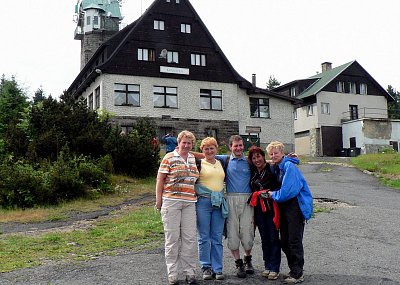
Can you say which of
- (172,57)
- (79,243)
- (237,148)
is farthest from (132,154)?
(172,57)

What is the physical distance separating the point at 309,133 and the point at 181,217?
1665 inches

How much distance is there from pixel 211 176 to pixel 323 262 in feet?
7.85

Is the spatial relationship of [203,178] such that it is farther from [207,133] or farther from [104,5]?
[104,5]

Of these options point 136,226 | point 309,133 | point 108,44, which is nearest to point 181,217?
point 136,226

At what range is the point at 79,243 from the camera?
936cm

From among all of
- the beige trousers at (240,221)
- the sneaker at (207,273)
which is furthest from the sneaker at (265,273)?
the sneaker at (207,273)

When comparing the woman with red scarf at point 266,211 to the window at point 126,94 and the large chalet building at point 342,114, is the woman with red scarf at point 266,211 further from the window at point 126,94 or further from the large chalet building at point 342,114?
the large chalet building at point 342,114

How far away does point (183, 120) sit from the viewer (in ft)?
116

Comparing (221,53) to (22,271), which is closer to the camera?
(22,271)

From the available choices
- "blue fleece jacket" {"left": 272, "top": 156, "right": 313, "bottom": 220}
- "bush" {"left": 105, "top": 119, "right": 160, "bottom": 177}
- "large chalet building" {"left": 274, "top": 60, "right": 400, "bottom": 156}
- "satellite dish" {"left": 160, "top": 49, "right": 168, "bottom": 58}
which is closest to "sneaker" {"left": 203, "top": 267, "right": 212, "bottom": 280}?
"blue fleece jacket" {"left": 272, "top": 156, "right": 313, "bottom": 220}

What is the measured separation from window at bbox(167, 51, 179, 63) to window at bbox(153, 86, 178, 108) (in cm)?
212

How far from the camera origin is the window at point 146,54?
3475 cm

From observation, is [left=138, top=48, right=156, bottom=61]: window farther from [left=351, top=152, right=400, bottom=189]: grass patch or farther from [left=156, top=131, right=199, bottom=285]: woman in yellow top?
[left=156, top=131, right=199, bottom=285]: woman in yellow top

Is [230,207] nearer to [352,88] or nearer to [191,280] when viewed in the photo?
[191,280]
